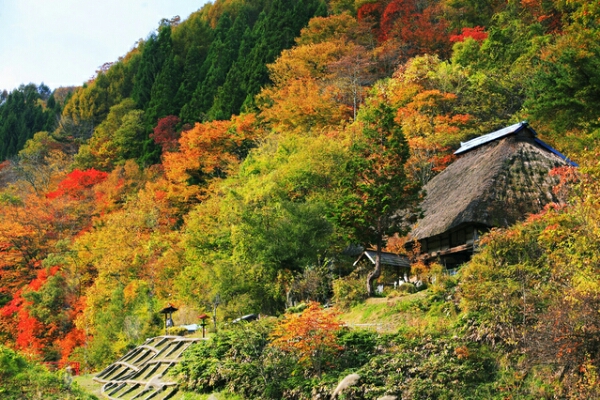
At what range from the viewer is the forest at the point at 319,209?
14109 millimetres

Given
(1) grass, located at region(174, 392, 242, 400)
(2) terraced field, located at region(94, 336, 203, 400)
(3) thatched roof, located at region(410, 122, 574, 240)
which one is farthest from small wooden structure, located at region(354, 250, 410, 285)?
(1) grass, located at region(174, 392, 242, 400)

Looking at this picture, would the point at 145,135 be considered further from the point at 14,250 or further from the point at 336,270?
the point at 336,270

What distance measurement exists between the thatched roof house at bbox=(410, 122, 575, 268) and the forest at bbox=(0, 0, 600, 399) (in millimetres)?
1179

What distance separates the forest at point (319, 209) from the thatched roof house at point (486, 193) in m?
1.18

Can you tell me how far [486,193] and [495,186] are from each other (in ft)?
1.91

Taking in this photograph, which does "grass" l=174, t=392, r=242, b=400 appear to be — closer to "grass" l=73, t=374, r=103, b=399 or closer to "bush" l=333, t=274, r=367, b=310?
"grass" l=73, t=374, r=103, b=399

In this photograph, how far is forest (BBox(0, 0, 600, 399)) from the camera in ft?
46.3

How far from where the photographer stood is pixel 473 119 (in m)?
31.7

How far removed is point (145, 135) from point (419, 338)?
4559cm

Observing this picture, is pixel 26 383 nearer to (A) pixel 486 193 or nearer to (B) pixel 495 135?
(A) pixel 486 193

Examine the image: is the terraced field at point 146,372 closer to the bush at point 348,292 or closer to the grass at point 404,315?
the bush at point 348,292

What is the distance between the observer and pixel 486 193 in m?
21.1

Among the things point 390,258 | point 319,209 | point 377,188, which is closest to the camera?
point 377,188

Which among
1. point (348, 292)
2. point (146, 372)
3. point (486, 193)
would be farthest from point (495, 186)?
point (146, 372)
